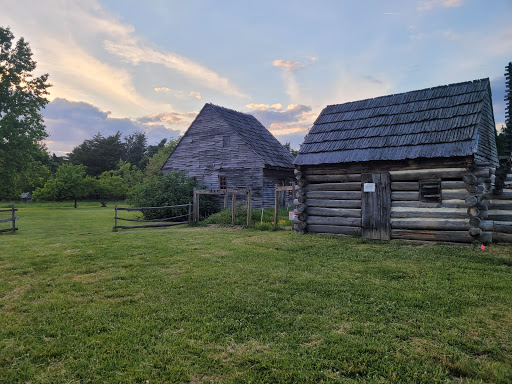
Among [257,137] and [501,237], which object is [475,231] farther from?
[257,137]

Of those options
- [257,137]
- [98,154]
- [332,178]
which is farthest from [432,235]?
[98,154]

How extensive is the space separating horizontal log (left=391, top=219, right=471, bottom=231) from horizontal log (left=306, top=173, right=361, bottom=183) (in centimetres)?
212

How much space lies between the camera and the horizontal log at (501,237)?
33.1 feet

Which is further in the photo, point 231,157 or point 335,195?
point 231,157

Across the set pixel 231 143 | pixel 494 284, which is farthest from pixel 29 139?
pixel 494 284

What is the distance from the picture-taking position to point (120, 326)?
4.56 metres

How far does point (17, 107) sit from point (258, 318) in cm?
3408

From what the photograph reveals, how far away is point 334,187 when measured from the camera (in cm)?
1295

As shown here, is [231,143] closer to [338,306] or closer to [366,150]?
[366,150]

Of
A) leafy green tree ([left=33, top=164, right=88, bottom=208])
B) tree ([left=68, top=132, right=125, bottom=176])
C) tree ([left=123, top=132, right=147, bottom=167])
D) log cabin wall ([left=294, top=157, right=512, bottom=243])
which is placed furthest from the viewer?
tree ([left=123, top=132, right=147, bottom=167])

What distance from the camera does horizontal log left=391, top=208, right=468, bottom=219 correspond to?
10.4 m

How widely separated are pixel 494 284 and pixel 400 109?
8.42 m

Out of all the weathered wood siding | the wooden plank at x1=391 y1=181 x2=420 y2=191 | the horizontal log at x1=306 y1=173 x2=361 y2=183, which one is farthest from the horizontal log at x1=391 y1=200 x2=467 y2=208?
the weathered wood siding

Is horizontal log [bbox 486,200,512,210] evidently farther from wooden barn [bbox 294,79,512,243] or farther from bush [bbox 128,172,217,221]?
bush [bbox 128,172,217,221]
